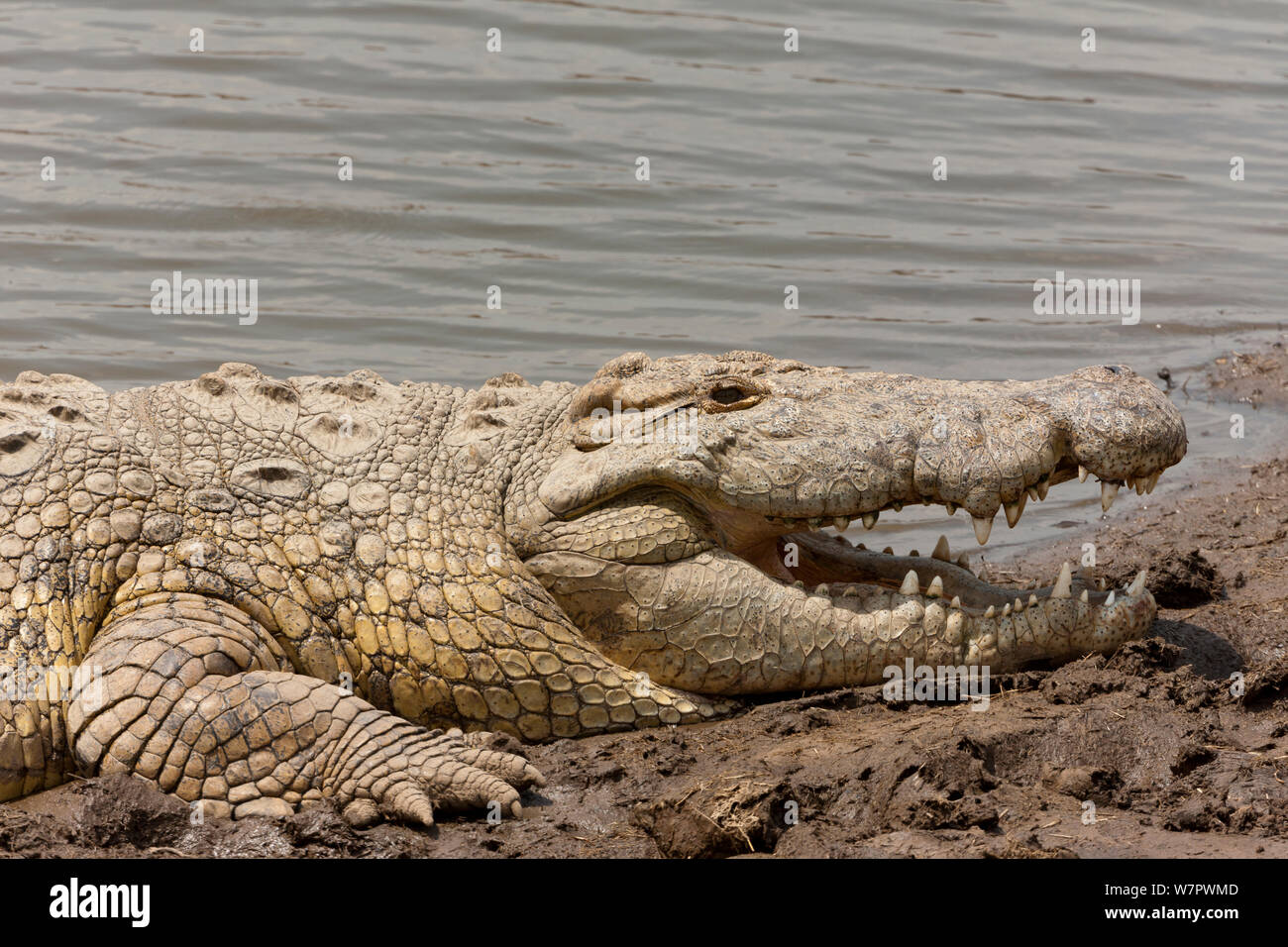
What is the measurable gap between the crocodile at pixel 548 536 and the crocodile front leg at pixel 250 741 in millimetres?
39

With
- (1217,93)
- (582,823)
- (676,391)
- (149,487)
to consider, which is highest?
(1217,93)

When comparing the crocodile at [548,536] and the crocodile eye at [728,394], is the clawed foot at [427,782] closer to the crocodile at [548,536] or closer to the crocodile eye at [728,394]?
the crocodile at [548,536]

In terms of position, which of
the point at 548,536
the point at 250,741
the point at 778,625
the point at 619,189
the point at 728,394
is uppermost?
the point at 619,189

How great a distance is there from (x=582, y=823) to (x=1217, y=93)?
45.9 ft

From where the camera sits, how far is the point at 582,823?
385cm

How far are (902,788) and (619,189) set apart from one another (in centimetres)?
854

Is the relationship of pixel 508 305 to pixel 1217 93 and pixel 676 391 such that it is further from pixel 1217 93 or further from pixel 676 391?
pixel 1217 93

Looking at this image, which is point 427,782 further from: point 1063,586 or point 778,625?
point 1063,586

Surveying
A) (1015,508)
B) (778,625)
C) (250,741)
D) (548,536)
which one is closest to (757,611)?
(778,625)

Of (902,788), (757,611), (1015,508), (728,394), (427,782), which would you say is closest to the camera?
(902,788)

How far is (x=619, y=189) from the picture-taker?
1150 centimetres

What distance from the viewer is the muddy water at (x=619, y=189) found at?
936 centimetres
